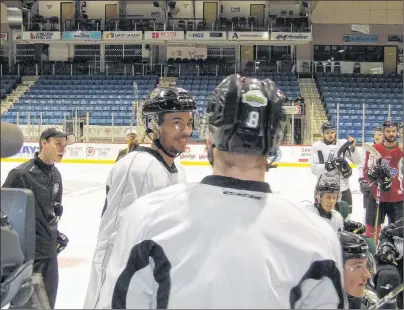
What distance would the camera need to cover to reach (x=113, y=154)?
1145cm

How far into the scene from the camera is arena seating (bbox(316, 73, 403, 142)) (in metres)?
13.2

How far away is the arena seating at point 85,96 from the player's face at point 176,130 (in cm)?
1079

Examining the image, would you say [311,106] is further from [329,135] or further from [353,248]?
[353,248]

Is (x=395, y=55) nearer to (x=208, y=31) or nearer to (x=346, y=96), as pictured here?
(x=346, y=96)

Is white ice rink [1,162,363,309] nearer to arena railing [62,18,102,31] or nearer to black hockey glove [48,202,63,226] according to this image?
black hockey glove [48,202,63,226]

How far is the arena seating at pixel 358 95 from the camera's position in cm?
1318

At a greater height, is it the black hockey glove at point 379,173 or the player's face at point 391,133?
the player's face at point 391,133

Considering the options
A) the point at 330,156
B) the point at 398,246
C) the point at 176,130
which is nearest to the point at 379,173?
the point at 330,156

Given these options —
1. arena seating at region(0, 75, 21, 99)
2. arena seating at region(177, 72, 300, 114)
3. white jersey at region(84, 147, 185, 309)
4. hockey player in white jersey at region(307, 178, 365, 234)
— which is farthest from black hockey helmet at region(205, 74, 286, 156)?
arena seating at region(0, 75, 21, 99)

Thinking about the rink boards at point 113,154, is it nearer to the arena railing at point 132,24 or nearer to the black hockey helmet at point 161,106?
the arena railing at point 132,24

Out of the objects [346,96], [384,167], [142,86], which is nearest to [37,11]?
[142,86]

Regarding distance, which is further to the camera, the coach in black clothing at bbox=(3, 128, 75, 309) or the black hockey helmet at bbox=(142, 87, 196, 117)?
the coach in black clothing at bbox=(3, 128, 75, 309)

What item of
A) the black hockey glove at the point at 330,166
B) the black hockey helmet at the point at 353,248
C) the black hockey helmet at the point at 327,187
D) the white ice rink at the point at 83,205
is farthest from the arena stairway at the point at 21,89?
the black hockey helmet at the point at 353,248

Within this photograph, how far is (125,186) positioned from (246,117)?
87 centimetres
